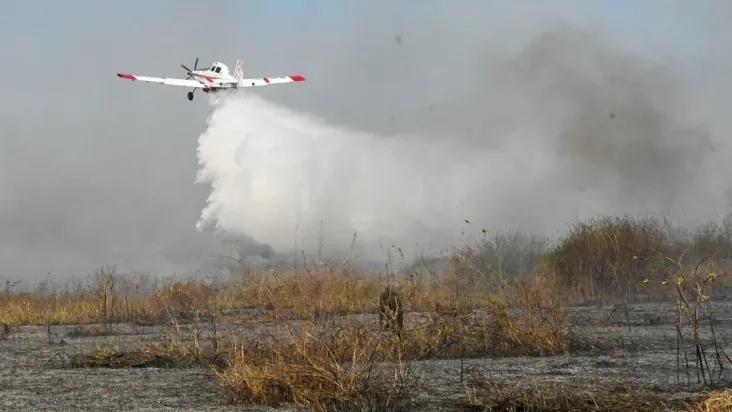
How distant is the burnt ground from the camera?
1327cm

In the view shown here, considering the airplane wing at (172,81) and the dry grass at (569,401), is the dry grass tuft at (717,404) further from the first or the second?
the airplane wing at (172,81)

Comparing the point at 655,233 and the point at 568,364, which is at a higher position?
the point at 655,233

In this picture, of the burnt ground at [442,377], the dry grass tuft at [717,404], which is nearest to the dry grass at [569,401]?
the burnt ground at [442,377]

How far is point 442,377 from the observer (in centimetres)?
1512

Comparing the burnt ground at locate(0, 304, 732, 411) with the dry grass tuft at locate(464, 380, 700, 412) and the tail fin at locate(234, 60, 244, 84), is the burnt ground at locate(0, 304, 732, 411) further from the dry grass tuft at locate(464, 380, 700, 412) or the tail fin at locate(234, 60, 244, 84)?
the tail fin at locate(234, 60, 244, 84)

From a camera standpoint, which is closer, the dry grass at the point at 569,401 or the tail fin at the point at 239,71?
the dry grass at the point at 569,401

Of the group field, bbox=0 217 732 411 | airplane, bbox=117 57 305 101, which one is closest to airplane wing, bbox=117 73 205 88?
airplane, bbox=117 57 305 101

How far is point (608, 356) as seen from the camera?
56.7 ft

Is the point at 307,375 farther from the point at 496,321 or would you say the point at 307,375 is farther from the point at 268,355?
the point at 496,321

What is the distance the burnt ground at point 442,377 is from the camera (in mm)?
13273

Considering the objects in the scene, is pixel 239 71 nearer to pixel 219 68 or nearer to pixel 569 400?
pixel 219 68

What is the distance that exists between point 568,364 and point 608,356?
4.61 ft

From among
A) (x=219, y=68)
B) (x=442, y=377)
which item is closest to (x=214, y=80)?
(x=219, y=68)

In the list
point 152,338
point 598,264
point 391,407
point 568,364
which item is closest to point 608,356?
point 568,364
